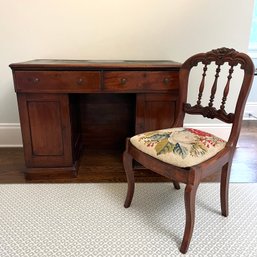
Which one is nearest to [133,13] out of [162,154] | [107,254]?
[162,154]

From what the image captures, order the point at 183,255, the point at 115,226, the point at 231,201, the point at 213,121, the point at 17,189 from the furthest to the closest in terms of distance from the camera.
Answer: the point at 213,121
the point at 17,189
the point at 231,201
the point at 115,226
the point at 183,255

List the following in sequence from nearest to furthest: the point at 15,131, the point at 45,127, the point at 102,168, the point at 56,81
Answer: the point at 56,81, the point at 45,127, the point at 102,168, the point at 15,131

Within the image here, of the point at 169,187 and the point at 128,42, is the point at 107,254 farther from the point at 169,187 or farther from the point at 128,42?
the point at 128,42

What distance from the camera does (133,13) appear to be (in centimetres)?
195

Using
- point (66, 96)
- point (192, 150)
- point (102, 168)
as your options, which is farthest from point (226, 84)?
point (102, 168)

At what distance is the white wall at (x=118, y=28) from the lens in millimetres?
1928

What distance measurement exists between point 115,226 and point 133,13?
5.37 ft

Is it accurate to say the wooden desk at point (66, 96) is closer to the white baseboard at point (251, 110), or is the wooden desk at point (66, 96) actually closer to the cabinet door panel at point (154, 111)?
the cabinet door panel at point (154, 111)

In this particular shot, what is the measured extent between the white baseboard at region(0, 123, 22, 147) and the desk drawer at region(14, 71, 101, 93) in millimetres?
816

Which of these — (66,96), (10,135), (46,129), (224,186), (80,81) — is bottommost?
(10,135)

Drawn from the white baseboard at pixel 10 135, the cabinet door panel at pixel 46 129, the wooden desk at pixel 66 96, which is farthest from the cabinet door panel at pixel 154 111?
the white baseboard at pixel 10 135

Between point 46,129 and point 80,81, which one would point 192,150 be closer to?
point 80,81

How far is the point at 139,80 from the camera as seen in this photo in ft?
5.08

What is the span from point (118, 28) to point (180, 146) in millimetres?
1313
